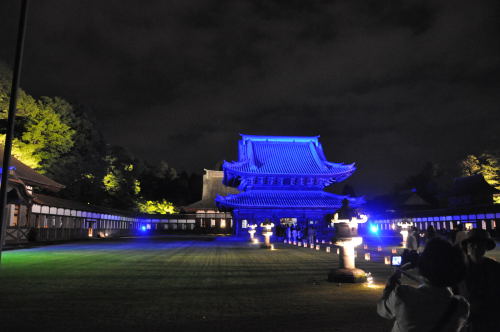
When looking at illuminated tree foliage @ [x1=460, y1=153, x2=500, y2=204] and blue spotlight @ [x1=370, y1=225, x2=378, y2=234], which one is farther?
blue spotlight @ [x1=370, y1=225, x2=378, y2=234]

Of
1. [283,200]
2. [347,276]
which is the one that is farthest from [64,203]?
[347,276]

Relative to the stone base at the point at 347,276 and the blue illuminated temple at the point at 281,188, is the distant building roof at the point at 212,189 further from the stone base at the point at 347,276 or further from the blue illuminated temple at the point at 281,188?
the stone base at the point at 347,276

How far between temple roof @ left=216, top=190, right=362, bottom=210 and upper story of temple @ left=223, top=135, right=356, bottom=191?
2.45 feet

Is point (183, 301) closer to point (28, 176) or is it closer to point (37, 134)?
point (28, 176)

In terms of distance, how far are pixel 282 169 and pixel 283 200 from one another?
3.77 meters

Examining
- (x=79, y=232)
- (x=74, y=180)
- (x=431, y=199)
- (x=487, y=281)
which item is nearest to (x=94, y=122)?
(x=74, y=180)

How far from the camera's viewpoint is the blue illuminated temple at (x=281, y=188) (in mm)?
36969

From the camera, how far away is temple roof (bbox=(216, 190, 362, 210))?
36.5m

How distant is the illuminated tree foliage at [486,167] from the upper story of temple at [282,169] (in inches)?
964

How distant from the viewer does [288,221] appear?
3900 cm

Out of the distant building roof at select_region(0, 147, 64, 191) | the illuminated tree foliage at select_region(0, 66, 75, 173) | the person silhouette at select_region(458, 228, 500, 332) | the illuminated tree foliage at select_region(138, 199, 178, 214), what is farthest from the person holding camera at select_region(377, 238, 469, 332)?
the illuminated tree foliage at select_region(138, 199, 178, 214)

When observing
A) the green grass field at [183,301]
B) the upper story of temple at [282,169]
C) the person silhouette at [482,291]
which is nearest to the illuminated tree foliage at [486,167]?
the upper story of temple at [282,169]

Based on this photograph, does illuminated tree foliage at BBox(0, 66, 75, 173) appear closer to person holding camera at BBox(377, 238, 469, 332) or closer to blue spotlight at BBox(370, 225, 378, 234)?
person holding camera at BBox(377, 238, 469, 332)

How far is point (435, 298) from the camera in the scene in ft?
9.27
